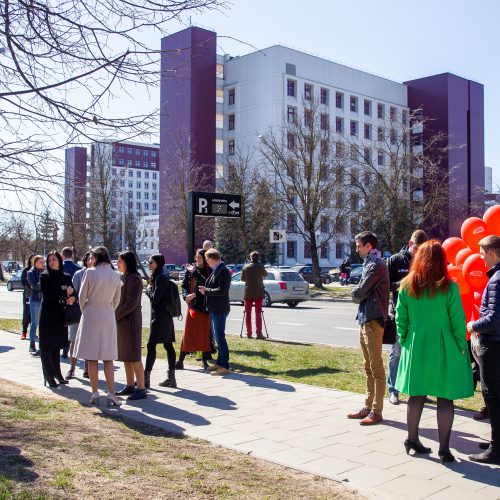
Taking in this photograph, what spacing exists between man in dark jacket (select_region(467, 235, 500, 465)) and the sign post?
25.1ft

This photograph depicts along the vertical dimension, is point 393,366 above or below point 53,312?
below

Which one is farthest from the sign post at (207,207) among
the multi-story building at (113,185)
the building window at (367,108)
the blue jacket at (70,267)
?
the building window at (367,108)

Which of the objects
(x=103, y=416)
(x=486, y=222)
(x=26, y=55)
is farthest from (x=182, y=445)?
(x=486, y=222)

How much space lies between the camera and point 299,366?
34.8 feet

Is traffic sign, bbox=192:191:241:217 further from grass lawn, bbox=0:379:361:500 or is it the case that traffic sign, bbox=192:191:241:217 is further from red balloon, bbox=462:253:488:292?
grass lawn, bbox=0:379:361:500

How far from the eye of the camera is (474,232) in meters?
7.81

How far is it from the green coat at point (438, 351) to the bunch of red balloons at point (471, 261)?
1682mm

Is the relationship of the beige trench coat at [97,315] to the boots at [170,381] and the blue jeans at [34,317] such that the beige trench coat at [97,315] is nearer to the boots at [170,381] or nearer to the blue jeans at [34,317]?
the boots at [170,381]

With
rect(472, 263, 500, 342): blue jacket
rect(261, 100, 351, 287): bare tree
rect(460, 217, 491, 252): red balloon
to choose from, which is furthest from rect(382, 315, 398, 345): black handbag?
rect(261, 100, 351, 287): bare tree

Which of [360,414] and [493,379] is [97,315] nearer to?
[360,414]

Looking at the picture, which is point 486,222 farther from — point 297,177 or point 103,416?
point 297,177

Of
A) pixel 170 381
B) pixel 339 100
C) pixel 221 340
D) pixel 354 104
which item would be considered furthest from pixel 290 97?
pixel 170 381

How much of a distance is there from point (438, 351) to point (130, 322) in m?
4.25

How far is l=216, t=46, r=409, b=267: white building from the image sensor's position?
213 ft
